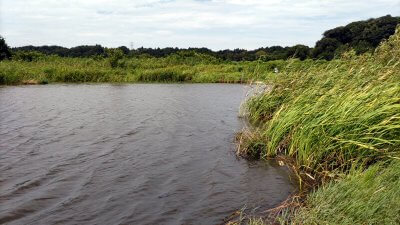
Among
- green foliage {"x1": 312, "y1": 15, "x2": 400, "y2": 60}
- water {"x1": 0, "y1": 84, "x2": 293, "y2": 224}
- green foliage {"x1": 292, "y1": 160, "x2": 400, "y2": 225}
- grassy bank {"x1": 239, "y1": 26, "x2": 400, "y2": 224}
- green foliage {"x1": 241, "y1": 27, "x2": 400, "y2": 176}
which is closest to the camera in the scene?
green foliage {"x1": 292, "y1": 160, "x2": 400, "y2": 225}

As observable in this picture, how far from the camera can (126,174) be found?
7.80 m

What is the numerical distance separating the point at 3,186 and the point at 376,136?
682cm

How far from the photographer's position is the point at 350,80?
9.11 meters

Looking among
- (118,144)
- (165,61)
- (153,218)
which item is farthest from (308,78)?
(165,61)

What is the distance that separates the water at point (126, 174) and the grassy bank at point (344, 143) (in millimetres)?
710

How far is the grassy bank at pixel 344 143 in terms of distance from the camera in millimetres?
4637

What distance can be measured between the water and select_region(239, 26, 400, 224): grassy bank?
0.71m

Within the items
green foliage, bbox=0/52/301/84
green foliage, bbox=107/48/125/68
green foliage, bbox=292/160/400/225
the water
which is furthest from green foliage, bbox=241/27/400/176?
green foliage, bbox=107/48/125/68

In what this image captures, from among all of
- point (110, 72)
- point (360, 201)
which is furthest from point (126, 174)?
point (110, 72)

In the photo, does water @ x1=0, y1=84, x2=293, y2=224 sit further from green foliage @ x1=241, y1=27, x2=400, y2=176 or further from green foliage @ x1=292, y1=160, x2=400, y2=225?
green foliage @ x1=292, y1=160, x2=400, y2=225

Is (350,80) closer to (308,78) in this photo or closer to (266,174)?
(308,78)

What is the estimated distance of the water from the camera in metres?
5.86

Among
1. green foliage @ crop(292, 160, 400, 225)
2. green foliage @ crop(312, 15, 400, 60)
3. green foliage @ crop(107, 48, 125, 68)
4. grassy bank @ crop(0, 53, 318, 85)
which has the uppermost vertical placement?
green foliage @ crop(312, 15, 400, 60)

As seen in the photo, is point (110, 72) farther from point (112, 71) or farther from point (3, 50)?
point (3, 50)
